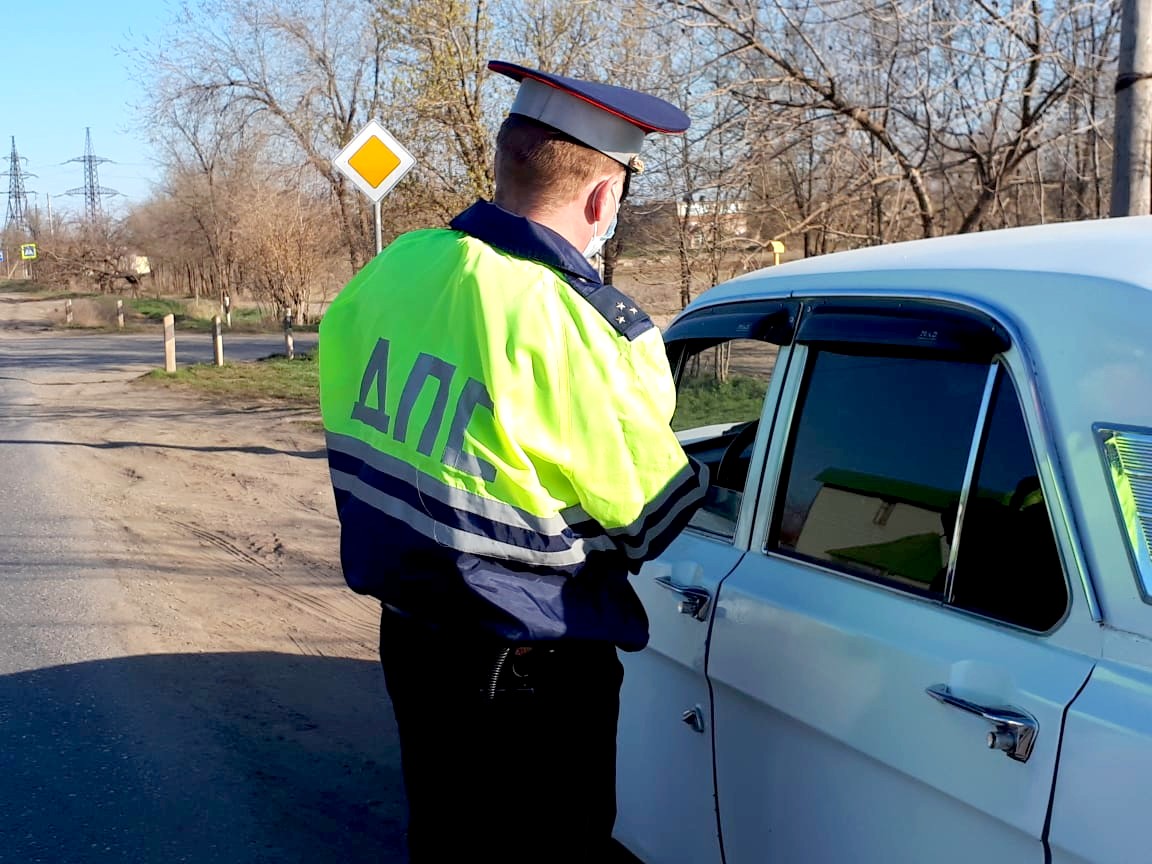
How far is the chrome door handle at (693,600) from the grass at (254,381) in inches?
491

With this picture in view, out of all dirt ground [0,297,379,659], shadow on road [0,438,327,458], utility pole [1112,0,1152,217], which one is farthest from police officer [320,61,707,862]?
shadow on road [0,438,327,458]

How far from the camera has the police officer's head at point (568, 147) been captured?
6.78 ft

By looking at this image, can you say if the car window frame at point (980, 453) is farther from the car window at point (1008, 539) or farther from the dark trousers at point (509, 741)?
the dark trousers at point (509, 741)

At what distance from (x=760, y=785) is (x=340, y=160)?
747cm

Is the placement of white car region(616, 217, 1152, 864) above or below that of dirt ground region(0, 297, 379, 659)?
above

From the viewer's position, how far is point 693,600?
2.59 meters

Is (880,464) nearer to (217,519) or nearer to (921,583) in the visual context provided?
(921,583)

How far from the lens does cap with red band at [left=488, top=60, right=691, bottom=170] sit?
2.06 metres

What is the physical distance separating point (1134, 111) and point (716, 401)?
2.88m

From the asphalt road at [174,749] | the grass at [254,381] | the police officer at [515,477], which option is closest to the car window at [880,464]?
the police officer at [515,477]

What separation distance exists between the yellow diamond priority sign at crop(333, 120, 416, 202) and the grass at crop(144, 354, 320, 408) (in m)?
6.14

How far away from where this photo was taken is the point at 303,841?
378 cm

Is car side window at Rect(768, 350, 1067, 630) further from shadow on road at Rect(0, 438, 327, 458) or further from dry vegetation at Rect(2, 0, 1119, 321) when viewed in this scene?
shadow on road at Rect(0, 438, 327, 458)

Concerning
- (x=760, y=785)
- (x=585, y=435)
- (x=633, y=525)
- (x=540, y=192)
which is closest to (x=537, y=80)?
(x=540, y=192)
